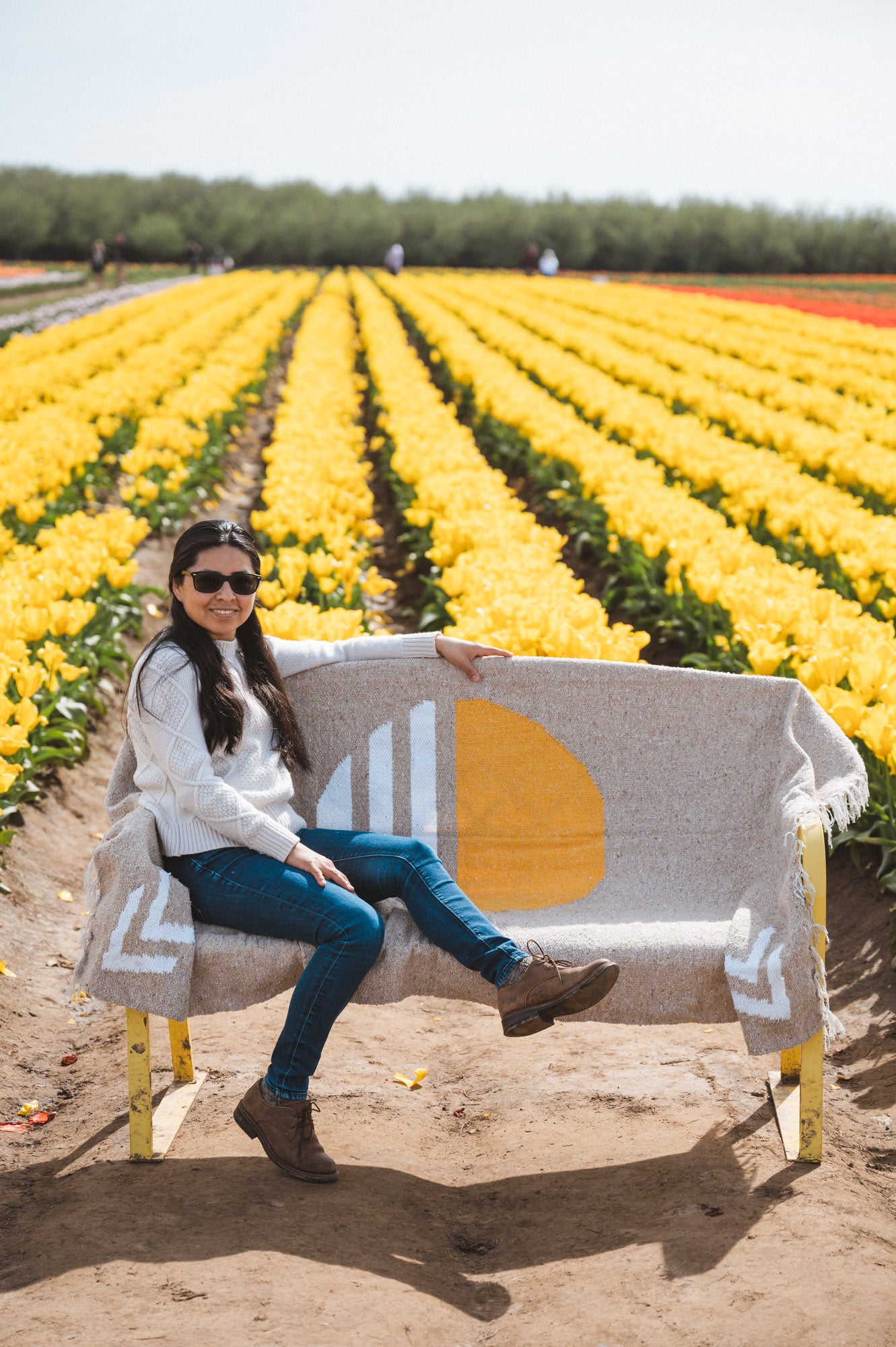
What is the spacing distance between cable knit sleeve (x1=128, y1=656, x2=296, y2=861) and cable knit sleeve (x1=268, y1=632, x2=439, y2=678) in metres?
0.43

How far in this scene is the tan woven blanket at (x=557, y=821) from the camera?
9.19 feet

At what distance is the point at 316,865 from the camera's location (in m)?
2.78

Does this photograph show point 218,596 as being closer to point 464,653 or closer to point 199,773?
point 199,773

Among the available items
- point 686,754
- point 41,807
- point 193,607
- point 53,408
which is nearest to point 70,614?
point 41,807

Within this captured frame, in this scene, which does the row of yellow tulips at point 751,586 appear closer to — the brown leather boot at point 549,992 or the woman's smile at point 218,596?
the brown leather boot at point 549,992

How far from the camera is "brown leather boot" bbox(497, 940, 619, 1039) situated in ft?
8.50

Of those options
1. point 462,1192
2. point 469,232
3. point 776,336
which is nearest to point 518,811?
point 462,1192

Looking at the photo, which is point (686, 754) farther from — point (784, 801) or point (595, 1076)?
point (595, 1076)

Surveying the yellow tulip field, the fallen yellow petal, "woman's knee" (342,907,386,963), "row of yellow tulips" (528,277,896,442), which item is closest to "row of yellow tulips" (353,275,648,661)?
the yellow tulip field

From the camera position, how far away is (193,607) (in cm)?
296

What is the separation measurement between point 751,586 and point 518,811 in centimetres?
215

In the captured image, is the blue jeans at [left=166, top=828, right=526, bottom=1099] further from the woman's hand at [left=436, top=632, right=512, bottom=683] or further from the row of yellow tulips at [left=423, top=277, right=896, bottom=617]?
the row of yellow tulips at [left=423, top=277, right=896, bottom=617]

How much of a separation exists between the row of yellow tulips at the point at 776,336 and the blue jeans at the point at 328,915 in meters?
9.80

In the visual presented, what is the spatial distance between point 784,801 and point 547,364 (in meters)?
12.0
